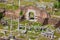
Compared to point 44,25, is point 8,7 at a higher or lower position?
higher

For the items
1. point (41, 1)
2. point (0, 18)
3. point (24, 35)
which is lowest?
point (24, 35)

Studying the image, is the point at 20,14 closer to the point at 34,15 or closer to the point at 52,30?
the point at 34,15

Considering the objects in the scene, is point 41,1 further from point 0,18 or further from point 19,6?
point 0,18

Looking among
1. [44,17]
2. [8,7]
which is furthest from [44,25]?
[8,7]

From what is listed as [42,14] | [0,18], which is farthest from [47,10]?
[0,18]

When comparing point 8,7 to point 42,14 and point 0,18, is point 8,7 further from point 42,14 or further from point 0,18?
point 42,14

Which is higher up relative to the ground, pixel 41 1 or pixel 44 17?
pixel 41 1

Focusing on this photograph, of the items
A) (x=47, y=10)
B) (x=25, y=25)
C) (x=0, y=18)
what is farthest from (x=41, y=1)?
(x=0, y=18)
